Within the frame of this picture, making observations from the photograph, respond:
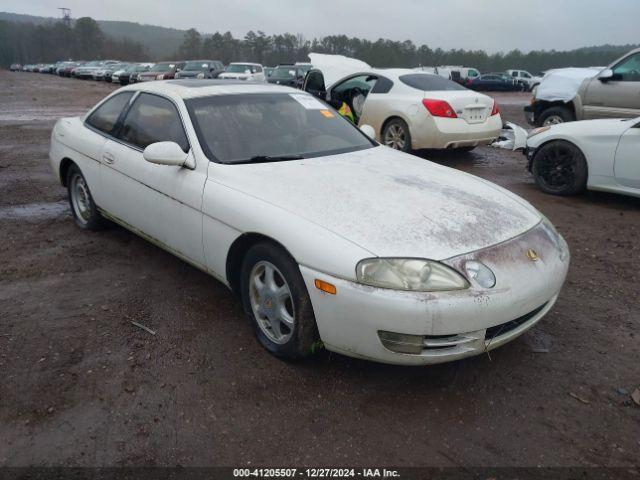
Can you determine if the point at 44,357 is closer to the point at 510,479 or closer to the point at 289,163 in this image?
the point at 289,163

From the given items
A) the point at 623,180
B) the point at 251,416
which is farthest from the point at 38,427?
the point at 623,180

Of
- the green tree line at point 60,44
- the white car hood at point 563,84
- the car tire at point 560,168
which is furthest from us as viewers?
the green tree line at point 60,44

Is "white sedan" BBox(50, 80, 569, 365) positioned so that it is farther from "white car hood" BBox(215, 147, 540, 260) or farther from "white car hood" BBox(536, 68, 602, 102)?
"white car hood" BBox(536, 68, 602, 102)

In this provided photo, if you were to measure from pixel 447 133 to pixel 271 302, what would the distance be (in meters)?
5.68

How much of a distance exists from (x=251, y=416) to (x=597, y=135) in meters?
5.20

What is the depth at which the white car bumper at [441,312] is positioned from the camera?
2.35 meters

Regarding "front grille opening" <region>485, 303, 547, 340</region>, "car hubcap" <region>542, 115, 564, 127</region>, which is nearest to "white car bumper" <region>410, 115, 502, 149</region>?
"car hubcap" <region>542, 115, 564, 127</region>

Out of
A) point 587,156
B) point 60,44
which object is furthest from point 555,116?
point 60,44

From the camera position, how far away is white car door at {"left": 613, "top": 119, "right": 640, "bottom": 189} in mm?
5484

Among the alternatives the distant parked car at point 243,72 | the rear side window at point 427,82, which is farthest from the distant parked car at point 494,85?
the rear side window at point 427,82

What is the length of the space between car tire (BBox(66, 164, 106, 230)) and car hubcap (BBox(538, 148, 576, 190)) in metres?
5.15

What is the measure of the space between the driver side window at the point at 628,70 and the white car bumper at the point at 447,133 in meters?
2.70

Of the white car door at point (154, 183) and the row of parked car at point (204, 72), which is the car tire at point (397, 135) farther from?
the row of parked car at point (204, 72)

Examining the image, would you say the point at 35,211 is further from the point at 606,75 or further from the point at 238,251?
the point at 606,75
